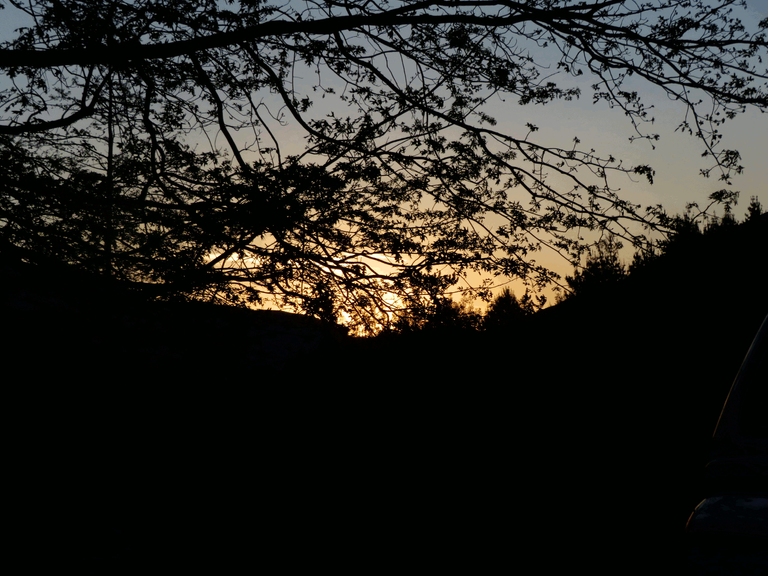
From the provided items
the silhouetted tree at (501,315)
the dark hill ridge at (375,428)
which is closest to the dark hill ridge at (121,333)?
the dark hill ridge at (375,428)

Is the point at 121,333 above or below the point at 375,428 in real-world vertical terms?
above

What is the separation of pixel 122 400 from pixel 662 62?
28.6ft

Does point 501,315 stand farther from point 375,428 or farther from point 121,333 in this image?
point 121,333

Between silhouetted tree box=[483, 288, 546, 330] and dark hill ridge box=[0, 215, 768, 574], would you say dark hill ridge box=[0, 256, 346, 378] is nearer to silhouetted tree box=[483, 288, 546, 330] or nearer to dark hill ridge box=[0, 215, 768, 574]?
dark hill ridge box=[0, 215, 768, 574]

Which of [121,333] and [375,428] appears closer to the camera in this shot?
[375,428]

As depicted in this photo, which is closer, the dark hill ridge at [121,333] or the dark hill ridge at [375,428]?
the dark hill ridge at [375,428]

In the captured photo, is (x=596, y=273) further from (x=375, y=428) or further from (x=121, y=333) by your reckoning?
(x=121, y=333)

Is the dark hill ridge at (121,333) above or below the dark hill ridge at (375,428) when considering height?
above

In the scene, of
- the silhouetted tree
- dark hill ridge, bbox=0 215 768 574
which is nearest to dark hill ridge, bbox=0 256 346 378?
dark hill ridge, bbox=0 215 768 574

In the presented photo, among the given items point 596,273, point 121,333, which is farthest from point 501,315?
point 121,333

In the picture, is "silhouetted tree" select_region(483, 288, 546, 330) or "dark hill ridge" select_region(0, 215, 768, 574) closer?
"dark hill ridge" select_region(0, 215, 768, 574)

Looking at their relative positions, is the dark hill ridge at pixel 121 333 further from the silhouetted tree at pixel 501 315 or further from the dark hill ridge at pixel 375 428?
the silhouetted tree at pixel 501 315

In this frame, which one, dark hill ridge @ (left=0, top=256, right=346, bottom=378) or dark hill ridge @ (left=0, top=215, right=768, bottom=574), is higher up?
dark hill ridge @ (left=0, top=256, right=346, bottom=378)

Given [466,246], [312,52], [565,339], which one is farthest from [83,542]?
[565,339]
